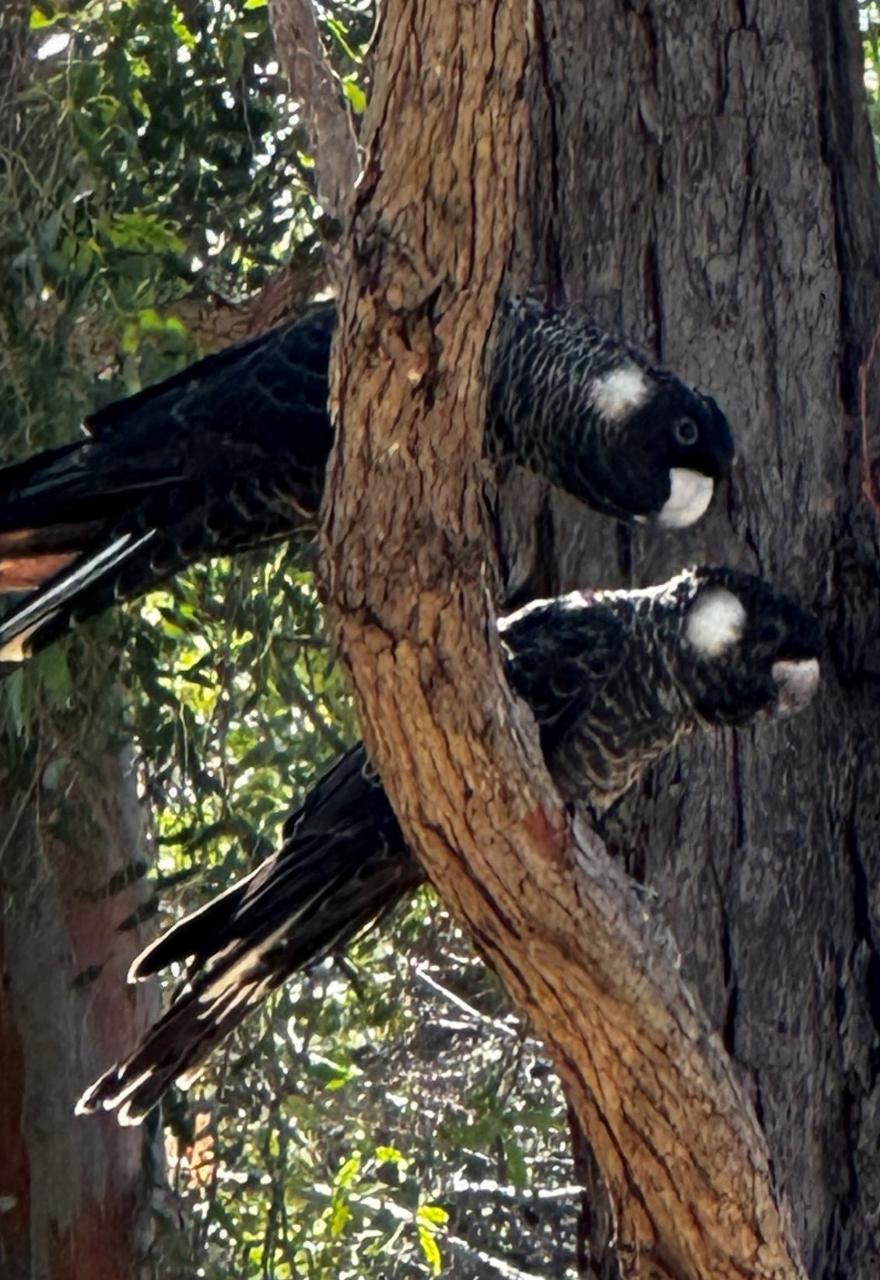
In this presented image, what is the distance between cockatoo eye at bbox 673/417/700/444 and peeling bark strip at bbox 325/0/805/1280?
0.70 m

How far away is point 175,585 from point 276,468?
1.96 feet

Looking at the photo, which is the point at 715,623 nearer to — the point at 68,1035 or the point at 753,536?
the point at 753,536

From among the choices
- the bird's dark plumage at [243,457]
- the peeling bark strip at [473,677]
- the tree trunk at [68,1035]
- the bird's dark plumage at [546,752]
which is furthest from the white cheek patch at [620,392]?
the tree trunk at [68,1035]

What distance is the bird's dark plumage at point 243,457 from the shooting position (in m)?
2.11

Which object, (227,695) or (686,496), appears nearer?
(686,496)

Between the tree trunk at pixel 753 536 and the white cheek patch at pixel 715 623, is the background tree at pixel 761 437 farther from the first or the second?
the white cheek patch at pixel 715 623

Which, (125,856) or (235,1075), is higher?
(125,856)

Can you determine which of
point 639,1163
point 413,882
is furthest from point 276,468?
point 639,1163

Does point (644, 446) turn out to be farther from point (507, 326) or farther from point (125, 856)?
point (125, 856)

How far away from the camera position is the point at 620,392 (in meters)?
2.10

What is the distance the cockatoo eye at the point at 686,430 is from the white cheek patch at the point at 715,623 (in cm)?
16

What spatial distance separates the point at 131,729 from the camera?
281cm

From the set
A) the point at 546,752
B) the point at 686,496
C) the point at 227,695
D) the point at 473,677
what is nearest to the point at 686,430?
the point at 686,496

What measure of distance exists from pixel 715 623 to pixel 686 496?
15 centimetres
